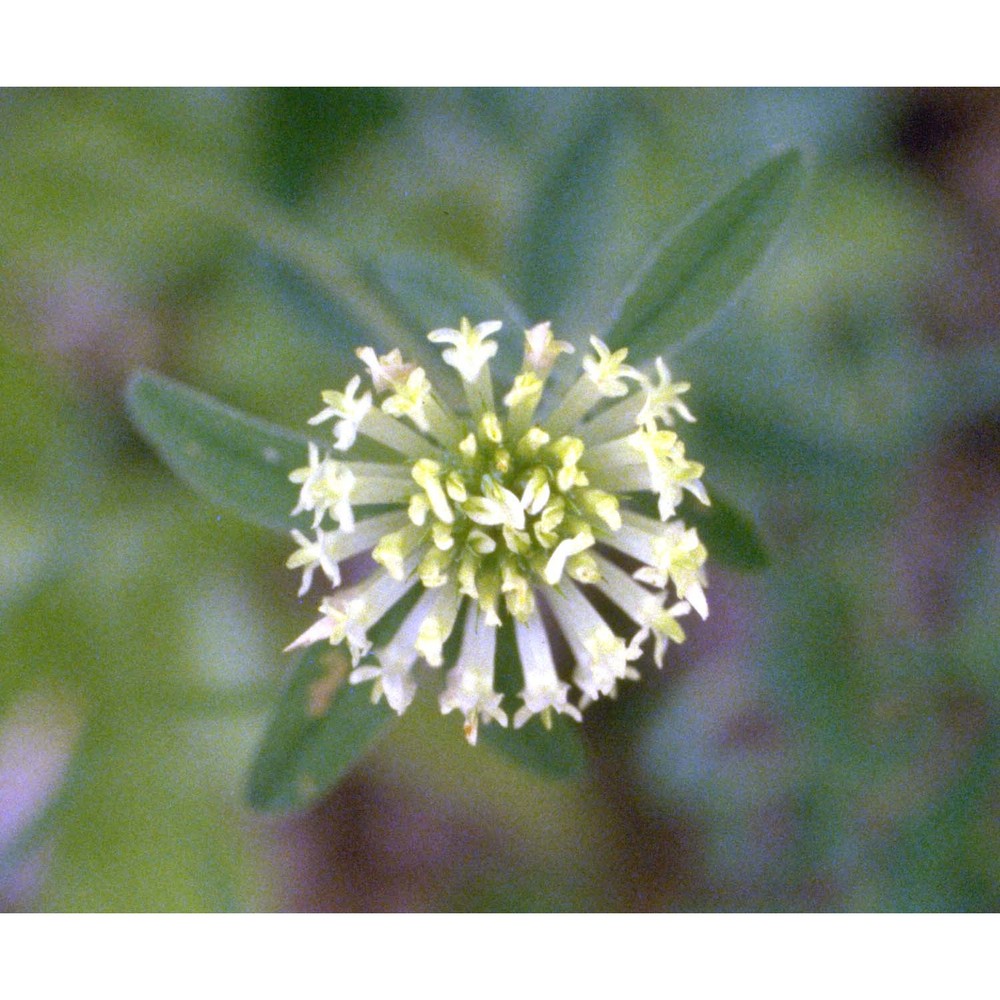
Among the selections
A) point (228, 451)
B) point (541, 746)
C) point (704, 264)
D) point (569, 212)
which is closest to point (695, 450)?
point (569, 212)

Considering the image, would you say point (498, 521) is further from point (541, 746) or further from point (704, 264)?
point (704, 264)

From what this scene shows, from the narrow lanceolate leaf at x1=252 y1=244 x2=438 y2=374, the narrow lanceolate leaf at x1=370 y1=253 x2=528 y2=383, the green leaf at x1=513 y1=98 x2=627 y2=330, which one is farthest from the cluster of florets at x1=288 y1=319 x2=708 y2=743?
the green leaf at x1=513 y1=98 x2=627 y2=330

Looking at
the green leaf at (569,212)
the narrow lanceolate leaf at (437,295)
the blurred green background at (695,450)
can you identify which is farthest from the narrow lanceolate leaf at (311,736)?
the blurred green background at (695,450)

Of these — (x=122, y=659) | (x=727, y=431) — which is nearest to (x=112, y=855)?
(x=122, y=659)

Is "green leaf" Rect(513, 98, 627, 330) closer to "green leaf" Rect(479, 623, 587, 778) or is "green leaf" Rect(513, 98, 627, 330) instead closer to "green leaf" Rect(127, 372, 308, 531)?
"green leaf" Rect(127, 372, 308, 531)

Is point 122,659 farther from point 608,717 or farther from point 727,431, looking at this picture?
point 727,431

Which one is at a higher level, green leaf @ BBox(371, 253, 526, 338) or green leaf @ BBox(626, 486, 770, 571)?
green leaf @ BBox(371, 253, 526, 338)
